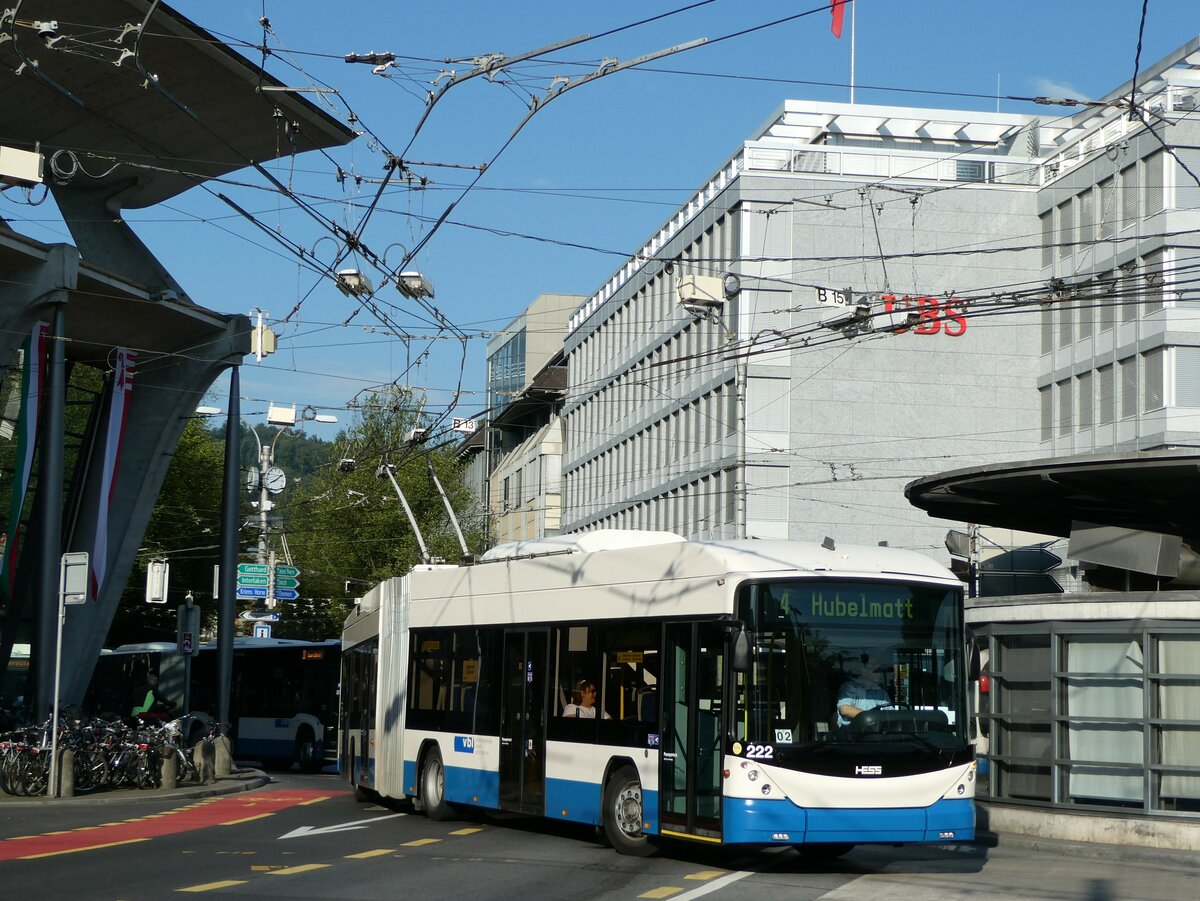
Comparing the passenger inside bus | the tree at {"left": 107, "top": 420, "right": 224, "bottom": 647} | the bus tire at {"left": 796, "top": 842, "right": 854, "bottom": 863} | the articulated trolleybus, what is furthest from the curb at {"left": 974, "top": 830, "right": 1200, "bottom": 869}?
the tree at {"left": 107, "top": 420, "right": 224, "bottom": 647}

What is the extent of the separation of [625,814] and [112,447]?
2252 centimetres

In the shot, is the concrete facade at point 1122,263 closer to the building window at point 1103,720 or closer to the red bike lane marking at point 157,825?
the building window at point 1103,720

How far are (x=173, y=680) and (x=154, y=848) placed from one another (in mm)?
25793

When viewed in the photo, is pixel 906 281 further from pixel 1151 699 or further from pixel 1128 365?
pixel 1151 699

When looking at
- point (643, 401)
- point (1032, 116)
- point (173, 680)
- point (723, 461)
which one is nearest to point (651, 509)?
point (643, 401)

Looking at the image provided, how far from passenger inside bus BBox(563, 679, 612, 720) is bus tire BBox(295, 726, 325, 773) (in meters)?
22.0

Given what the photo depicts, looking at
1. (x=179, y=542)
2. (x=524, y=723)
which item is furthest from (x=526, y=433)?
(x=524, y=723)

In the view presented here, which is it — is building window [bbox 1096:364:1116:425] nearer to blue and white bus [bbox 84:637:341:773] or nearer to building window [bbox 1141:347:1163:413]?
building window [bbox 1141:347:1163:413]

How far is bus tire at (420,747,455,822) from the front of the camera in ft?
63.1

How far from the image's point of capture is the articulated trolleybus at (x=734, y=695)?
1348cm

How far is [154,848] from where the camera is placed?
15.7 m

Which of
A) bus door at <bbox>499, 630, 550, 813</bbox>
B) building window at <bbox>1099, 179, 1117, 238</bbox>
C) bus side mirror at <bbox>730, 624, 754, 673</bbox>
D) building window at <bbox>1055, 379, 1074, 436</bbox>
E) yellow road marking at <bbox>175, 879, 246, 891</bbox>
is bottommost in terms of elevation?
yellow road marking at <bbox>175, 879, 246, 891</bbox>

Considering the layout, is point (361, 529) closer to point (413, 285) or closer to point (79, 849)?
point (413, 285)

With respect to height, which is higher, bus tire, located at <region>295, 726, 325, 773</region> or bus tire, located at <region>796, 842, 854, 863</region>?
bus tire, located at <region>796, 842, 854, 863</region>
